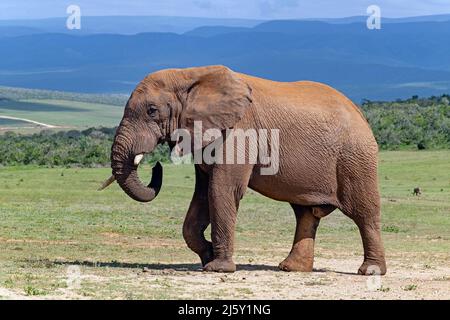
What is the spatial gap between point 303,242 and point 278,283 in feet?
5.98

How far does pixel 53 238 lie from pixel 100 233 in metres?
1.64

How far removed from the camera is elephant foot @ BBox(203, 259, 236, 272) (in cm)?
1634

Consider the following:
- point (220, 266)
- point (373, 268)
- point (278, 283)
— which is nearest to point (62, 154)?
point (373, 268)

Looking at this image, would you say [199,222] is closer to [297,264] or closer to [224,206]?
[224,206]

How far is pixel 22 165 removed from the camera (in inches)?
2079

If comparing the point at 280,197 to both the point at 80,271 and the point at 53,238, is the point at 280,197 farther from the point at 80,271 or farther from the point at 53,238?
the point at 53,238

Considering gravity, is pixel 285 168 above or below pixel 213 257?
above

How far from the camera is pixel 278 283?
15.4 meters

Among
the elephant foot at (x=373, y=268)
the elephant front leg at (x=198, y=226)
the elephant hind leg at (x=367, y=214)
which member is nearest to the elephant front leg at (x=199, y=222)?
the elephant front leg at (x=198, y=226)

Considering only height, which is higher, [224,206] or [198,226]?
[224,206]

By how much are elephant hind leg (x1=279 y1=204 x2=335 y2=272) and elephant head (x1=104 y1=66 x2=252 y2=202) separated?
167cm

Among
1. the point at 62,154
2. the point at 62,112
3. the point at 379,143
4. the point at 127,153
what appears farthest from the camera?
the point at 62,112

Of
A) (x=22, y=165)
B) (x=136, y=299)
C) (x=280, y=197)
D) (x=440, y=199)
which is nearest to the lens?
(x=136, y=299)
